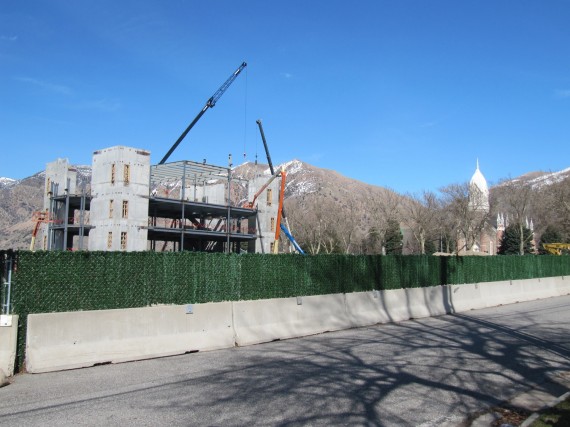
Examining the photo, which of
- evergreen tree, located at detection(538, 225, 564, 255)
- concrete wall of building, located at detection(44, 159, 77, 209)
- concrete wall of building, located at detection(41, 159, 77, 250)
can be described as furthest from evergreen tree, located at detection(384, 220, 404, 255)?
concrete wall of building, located at detection(41, 159, 77, 250)

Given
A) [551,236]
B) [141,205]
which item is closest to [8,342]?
[141,205]

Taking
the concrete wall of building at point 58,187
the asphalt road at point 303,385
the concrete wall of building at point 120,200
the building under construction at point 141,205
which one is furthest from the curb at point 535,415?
the concrete wall of building at point 58,187

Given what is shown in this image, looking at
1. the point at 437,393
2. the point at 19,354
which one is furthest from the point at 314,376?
the point at 19,354

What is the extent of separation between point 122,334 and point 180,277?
2304 millimetres

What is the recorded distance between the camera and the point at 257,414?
722 centimetres

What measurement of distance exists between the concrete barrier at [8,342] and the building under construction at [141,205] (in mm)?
41213

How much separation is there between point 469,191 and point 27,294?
75815 millimetres

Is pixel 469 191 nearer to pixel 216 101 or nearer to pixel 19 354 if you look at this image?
pixel 216 101

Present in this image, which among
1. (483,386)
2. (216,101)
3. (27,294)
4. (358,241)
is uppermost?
(216,101)

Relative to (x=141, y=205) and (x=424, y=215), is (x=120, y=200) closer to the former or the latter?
(x=141, y=205)

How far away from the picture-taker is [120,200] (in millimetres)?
49625

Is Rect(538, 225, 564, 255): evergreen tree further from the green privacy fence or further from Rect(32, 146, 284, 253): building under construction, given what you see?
the green privacy fence

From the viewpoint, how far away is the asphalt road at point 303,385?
7195mm

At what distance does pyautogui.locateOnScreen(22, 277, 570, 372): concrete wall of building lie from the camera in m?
10.2
